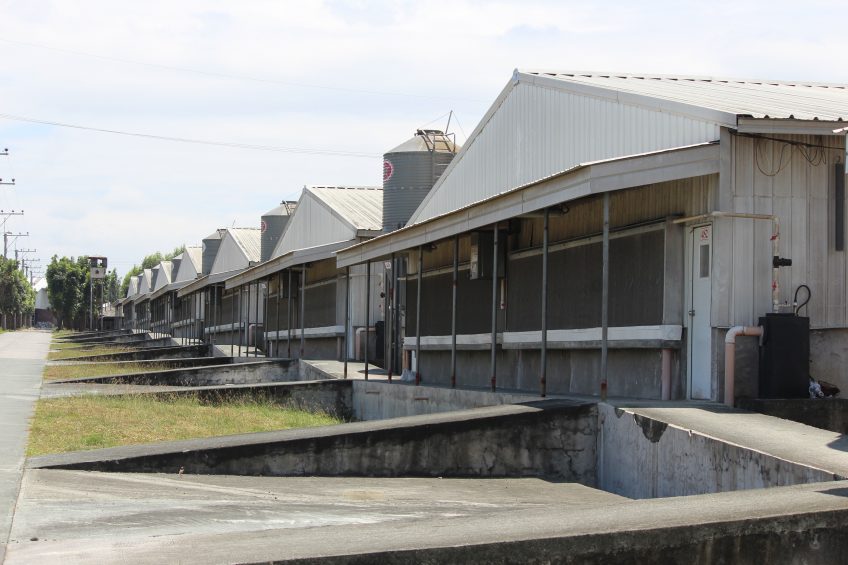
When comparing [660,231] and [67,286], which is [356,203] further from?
[67,286]

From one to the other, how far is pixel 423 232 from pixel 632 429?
7792mm

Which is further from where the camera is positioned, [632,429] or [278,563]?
[632,429]

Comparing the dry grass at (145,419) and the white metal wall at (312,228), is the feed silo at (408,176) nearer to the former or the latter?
the white metal wall at (312,228)

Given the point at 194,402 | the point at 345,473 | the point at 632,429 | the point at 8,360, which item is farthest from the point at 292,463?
the point at 8,360

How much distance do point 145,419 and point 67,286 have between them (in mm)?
127516

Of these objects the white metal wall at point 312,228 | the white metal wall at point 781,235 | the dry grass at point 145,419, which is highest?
the white metal wall at point 312,228

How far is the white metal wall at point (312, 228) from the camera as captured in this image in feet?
100

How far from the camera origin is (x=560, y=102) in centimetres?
1767

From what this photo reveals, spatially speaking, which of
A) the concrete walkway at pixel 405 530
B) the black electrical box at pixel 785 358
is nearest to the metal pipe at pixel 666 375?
the black electrical box at pixel 785 358

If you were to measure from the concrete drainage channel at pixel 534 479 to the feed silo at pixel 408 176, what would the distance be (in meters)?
12.7

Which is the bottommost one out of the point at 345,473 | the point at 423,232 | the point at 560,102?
the point at 345,473

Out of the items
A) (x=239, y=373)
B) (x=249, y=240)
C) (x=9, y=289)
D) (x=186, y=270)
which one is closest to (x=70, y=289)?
(x=9, y=289)

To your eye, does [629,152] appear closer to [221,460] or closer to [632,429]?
[632,429]

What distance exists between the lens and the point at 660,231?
46.5 ft
